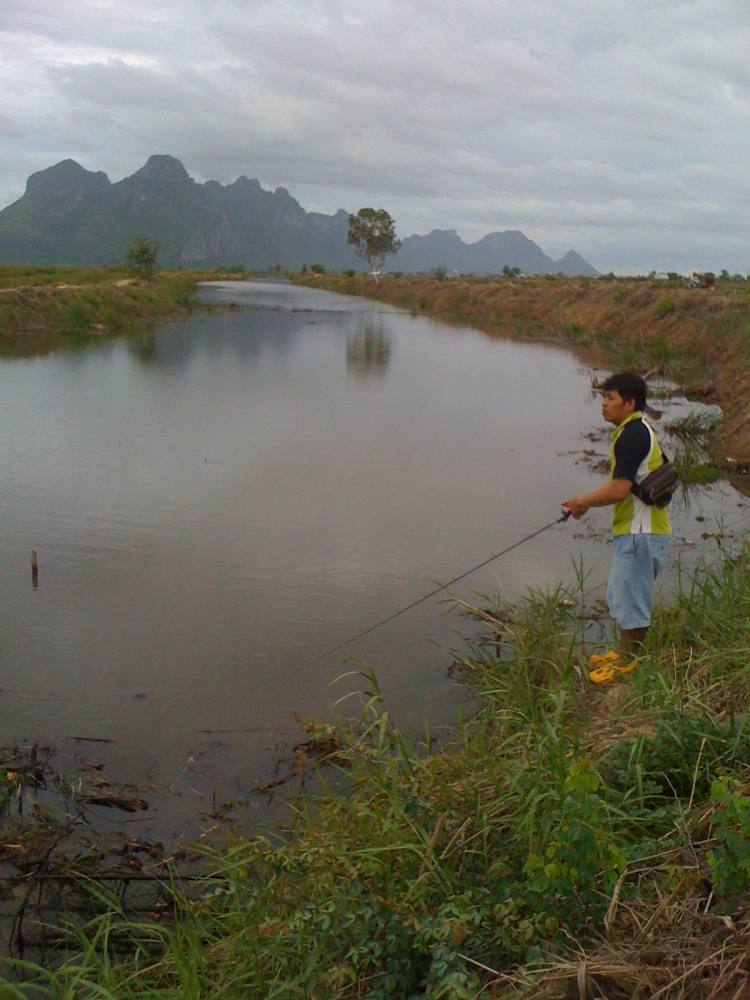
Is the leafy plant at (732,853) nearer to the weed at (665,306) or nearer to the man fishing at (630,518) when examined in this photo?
the man fishing at (630,518)

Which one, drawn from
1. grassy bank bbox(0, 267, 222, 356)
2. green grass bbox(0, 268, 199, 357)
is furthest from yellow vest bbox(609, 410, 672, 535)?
grassy bank bbox(0, 267, 222, 356)

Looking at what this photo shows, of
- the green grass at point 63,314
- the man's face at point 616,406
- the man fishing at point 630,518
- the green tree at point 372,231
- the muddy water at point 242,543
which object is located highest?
the green tree at point 372,231

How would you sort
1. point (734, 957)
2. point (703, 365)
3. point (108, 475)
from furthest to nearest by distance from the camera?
point (703, 365), point (108, 475), point (734, 957)

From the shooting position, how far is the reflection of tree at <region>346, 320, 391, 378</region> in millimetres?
18395

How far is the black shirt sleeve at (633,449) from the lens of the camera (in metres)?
4.25

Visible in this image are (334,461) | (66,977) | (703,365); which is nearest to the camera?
(66,977)

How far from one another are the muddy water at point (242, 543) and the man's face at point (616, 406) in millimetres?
1553

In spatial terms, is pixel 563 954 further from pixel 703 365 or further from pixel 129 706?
pixel 703 365

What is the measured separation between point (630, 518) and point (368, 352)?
17.7m

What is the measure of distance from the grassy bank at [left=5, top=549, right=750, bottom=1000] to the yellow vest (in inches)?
33.1

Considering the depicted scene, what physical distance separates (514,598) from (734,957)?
400 centimetres

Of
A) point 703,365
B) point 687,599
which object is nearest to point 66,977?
point 687,599

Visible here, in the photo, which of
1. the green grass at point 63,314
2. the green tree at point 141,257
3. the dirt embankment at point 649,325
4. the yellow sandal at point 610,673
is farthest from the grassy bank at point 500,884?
the green tree at point 141,257

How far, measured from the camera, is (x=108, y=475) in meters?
9.10
